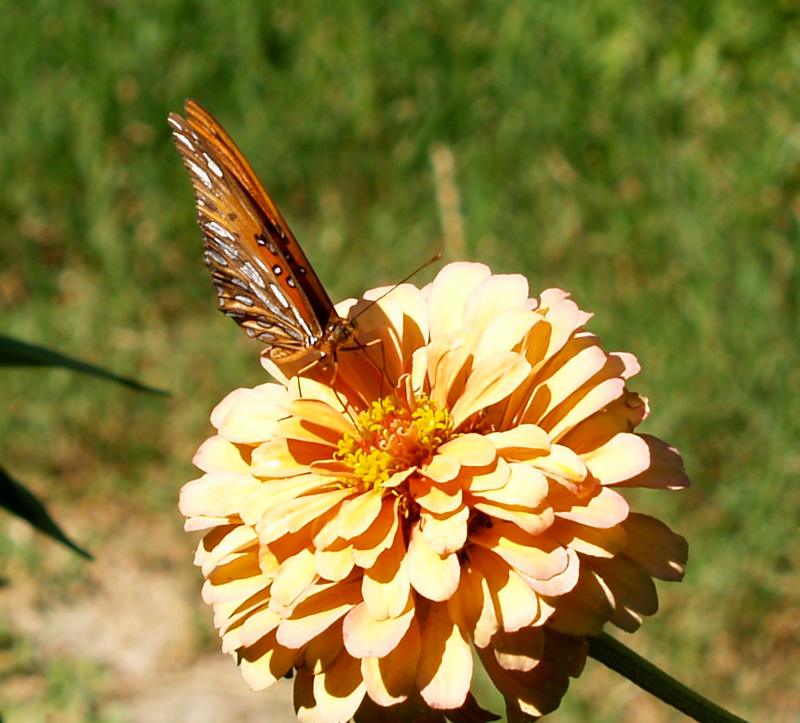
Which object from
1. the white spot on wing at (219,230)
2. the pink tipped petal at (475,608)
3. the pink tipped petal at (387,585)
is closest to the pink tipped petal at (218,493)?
the pink tipped petal at (387,585)

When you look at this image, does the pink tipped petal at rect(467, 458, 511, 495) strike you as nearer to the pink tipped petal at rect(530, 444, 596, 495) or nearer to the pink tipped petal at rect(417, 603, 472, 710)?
the pink tipped petal at rect(530, 444, 596, 495)

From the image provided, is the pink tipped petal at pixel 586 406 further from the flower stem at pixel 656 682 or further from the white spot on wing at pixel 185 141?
the white spot on wing at pixel 185 141

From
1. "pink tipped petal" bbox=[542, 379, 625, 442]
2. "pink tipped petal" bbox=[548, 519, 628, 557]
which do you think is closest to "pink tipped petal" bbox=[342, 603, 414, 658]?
"pink tipped petal" bbox=[548, 519, 628, 557]

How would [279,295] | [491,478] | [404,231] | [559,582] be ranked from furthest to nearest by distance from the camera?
[404,231] → [279,295] → [491,478] → [559,582]

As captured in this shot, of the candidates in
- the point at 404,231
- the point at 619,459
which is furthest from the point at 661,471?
the point at 404,231

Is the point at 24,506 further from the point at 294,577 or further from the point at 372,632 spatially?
the point at 372,632

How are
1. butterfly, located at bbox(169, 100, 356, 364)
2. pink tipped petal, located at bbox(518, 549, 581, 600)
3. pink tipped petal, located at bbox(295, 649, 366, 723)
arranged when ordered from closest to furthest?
pink tipped petal, located at bbox(518, 549, 581, 600) < pink tipped petal, located at bbox(295, 649, 366, 723) < butterfly, located at bbox(169, 100, 356, 364)
